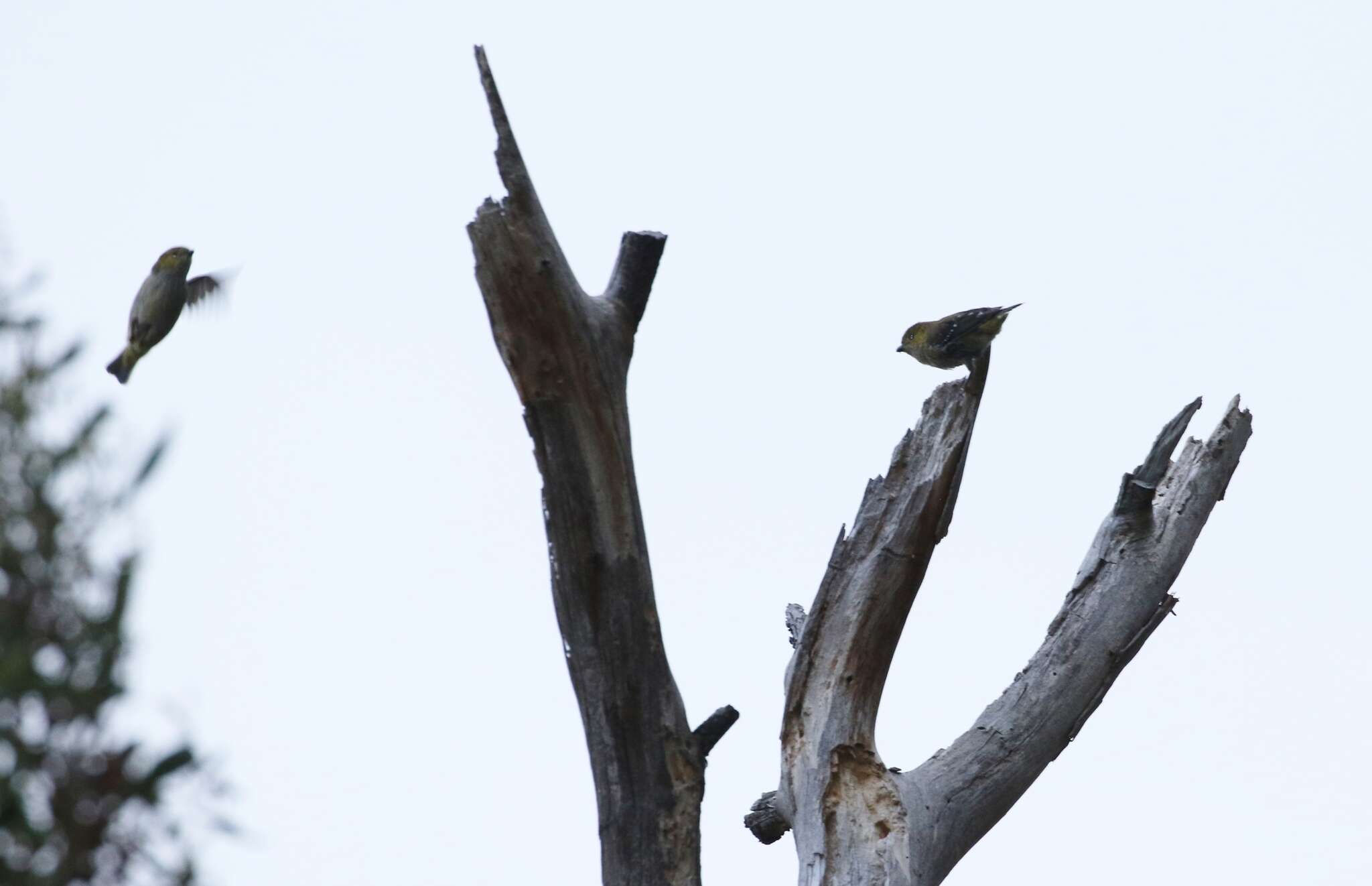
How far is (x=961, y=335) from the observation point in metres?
7.16

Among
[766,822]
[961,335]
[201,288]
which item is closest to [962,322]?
[961,335]

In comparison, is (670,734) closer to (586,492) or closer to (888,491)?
(586,492)

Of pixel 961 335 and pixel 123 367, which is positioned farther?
pixel 961 335

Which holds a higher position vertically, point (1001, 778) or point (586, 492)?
point (586, 492)

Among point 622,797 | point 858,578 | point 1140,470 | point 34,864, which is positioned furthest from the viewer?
point 1140,470

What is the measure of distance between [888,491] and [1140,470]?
1.33 meters

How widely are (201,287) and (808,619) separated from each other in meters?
3.10

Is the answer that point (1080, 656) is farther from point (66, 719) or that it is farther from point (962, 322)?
point (66, 719)

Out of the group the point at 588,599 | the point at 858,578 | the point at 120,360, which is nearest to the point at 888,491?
the point at 858,578

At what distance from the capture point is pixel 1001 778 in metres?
5.89

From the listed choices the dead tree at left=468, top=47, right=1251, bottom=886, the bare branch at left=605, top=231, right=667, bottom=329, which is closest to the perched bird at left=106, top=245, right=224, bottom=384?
the dead tree at left=468, top=47, right=1251, bottom=886

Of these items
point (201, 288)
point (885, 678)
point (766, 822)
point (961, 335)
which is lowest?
point (766, 822)

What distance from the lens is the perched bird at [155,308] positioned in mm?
5645

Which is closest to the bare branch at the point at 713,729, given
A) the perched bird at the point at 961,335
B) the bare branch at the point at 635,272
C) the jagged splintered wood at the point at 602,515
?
the jagged splintered wood at the point at 602,515
